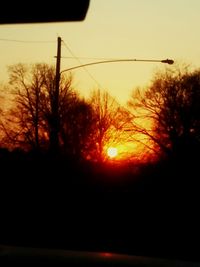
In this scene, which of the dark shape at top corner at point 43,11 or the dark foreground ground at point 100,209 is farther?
the dark foreground ground at point 100,209

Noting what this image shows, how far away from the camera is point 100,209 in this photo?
2416 cm

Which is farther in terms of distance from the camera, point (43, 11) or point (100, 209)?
point (100, 209)

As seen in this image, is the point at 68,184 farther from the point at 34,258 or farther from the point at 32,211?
the point at 34,258

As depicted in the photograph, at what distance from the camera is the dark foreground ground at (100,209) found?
50.7ft

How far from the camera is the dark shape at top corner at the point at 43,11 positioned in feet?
10.8

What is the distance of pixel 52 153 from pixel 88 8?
983 inches

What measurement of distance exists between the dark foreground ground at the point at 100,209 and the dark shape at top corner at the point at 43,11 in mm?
8585

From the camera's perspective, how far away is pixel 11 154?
3441cm

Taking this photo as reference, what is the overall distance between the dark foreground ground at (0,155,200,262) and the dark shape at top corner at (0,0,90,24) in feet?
28.2

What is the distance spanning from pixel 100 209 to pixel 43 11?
2103 centimetres

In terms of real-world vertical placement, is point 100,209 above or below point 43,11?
above

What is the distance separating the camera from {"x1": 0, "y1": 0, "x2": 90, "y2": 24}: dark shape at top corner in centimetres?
328

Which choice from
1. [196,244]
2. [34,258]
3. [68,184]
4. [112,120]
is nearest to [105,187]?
[68,184]

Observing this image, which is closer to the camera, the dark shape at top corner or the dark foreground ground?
the dark shape at top corner
